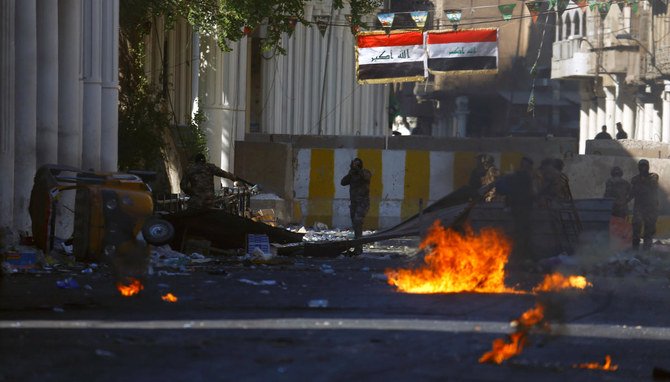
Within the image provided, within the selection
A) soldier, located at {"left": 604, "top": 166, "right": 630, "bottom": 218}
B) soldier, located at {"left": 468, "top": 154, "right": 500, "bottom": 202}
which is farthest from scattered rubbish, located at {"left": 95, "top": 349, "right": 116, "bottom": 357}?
soldier, located at {"left": 468, "top": 154, "right": 500, "bottom": 202}

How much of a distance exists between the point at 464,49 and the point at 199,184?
14693 millimetres

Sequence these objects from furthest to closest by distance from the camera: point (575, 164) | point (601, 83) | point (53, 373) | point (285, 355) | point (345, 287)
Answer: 1. point (601, 83)
2. point (575, 164)
3. point (345, 287)
4. point (285, 355)
5. point (53, 373)

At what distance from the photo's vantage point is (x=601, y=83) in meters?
65.1

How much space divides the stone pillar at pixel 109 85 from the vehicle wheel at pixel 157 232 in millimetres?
6173

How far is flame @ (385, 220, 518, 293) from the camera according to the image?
15758 mm

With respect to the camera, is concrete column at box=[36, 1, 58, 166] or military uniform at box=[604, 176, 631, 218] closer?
concrete column at box=[36, 1, 58, 166]

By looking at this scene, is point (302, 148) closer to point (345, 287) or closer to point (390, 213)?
point (390, 213)

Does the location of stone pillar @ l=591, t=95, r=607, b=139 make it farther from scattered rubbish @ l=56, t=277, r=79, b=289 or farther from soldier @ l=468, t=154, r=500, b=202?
scattered rubbish @ l=56, t=277, r=79, b=289

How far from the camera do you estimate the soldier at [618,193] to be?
23.4m

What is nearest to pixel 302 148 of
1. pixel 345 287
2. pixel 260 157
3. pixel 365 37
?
pixel 260 157

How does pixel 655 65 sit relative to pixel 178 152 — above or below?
above

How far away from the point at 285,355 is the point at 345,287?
615 centimetres

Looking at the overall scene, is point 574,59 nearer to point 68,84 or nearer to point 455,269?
point 68,84

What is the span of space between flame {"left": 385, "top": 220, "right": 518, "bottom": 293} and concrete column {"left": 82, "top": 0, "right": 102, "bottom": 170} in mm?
8763
